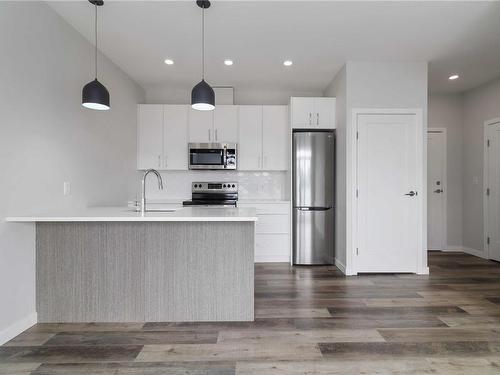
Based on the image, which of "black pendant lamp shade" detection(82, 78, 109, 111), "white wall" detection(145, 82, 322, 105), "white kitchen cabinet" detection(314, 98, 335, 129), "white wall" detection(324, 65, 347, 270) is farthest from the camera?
"white wall" detection(145, 82, 322, 105)

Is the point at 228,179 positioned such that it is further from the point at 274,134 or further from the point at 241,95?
the point at 241,95

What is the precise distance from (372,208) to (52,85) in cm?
362

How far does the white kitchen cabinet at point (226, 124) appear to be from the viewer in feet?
15.0

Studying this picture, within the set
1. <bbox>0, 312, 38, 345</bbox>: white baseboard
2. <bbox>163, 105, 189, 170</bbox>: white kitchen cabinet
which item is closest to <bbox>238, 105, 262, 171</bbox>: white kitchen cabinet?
<bbox>163, 105, 189, 170</bbox>: white kitchen cabinet

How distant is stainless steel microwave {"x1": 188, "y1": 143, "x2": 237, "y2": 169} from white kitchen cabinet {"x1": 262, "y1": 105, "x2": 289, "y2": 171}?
0.50m

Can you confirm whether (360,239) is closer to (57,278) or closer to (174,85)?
(57,278)

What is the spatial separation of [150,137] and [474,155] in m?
5.12

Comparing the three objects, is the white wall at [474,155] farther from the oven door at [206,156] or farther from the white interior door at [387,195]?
the oven door at [206,156]

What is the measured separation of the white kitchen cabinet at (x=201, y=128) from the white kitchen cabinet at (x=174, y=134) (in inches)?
3.6

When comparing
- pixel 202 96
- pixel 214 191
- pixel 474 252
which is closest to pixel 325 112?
pixel 214 191

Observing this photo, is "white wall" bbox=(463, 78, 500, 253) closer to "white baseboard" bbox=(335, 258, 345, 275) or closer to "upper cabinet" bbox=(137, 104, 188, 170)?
"white baseboard" bbox=(335, 258, 345, 275)

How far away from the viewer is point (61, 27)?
2686 mm

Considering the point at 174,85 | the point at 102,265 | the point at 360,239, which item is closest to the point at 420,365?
the point at 360,239

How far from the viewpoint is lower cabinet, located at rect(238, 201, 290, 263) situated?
434 cm
